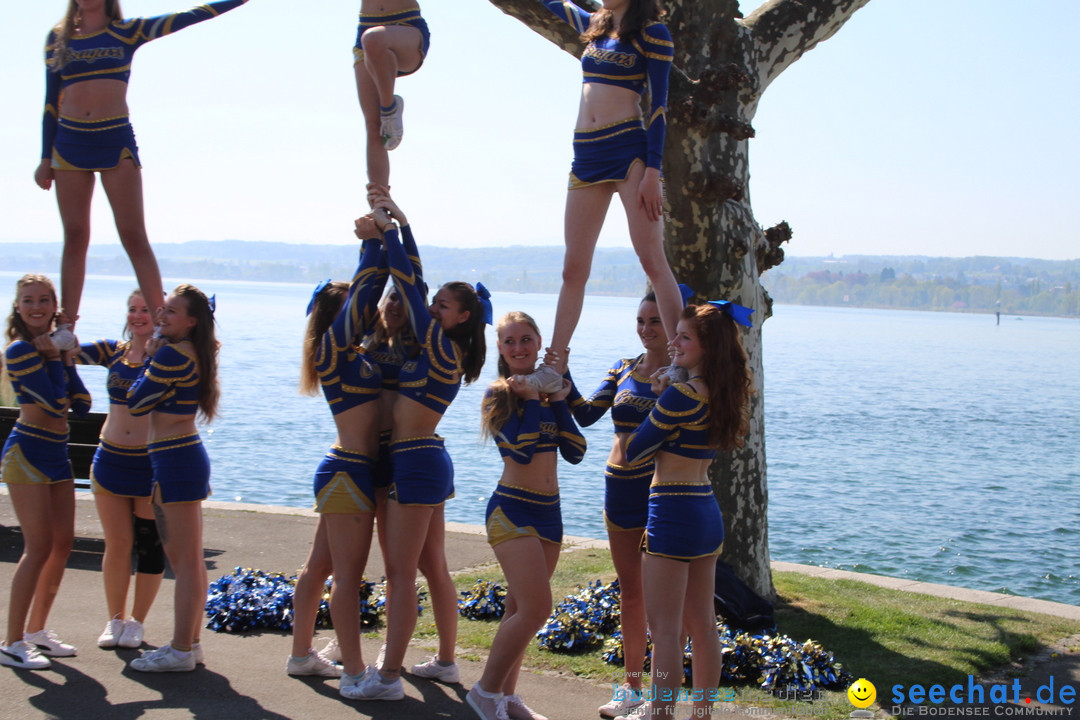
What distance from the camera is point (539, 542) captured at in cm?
486

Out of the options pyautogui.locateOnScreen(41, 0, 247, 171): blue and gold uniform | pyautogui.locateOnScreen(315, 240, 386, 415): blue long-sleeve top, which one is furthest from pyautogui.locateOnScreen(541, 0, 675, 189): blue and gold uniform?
pyautogui.locateOnScreen(41, 0, 247, 171): blue and gold uniform

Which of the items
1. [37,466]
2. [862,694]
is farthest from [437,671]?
[37,466]

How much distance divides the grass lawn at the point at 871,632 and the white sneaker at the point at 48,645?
197 centimetres

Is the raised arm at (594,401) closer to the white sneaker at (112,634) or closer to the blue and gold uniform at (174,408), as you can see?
the blue and gold uniform at (174,408)

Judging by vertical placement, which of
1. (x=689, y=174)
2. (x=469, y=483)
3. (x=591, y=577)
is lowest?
(x=469, y=483)

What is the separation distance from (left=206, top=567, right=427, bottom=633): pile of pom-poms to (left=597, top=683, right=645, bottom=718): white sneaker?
177 cm

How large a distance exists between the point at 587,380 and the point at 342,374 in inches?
1298

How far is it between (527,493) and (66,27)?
12.3 ft

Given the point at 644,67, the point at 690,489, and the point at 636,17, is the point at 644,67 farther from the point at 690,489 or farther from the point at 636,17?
the point at 690,489

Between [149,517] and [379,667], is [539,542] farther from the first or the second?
[149,517]

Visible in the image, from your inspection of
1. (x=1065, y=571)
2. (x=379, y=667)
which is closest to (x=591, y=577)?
(x=379, y=667)

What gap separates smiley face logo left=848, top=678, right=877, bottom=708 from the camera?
540 centimetres

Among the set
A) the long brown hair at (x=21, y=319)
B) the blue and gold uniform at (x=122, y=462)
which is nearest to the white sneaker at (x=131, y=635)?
the blue and gold uniform at (x=122, y=462)

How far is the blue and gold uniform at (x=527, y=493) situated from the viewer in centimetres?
484
